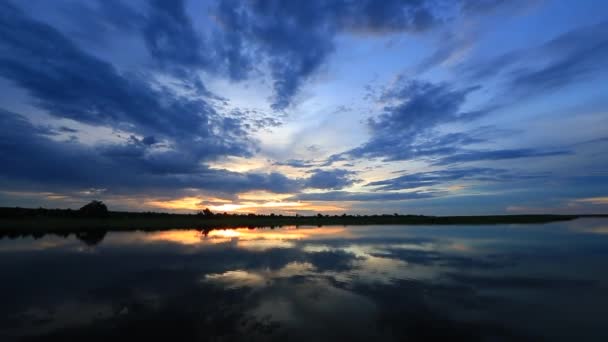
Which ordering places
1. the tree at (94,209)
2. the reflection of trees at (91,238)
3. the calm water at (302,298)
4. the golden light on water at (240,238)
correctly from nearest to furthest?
the calm water at (302,298) → the reflection of trees at (91,238) → the golden light on water at (240,238) → the tree at (94,209)

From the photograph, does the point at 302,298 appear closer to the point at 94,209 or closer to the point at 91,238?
the point at 91,238

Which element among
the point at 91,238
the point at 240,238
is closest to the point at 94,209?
the point at 91,238

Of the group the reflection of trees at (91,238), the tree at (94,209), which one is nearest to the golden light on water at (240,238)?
the reflection of trees at (91,238)

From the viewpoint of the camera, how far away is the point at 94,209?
261 feet

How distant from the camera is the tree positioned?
79.1 m

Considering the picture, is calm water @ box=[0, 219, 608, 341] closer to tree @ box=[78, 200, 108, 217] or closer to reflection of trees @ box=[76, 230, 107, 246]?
reflection of trees @ box=[76, 230, 107, 246]

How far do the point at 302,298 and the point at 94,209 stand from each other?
286ft

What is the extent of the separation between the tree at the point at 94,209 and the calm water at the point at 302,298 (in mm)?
62561

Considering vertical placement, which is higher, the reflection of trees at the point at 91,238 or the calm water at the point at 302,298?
the reflection of trees at the point at 91,238

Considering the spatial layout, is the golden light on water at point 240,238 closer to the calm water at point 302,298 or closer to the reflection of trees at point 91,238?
the reflection of trees at point 91,238

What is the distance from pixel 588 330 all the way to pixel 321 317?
9576 mm

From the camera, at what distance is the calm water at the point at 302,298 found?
399 inches

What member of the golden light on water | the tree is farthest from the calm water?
the tree

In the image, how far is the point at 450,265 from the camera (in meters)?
22.2
